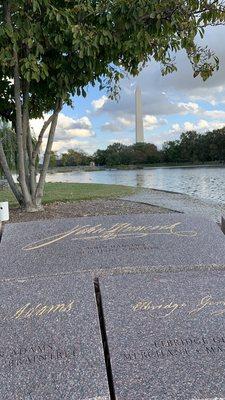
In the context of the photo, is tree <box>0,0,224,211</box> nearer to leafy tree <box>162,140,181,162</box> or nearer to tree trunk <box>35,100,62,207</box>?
tree trunk <box>35,100,62,207</box>

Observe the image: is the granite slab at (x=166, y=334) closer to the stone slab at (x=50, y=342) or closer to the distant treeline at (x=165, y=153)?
the stone slab at (x=50, y=342)

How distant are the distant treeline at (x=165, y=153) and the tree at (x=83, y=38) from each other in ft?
295

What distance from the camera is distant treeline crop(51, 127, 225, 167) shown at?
4043 inches

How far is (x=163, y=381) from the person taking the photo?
2586 millimetres

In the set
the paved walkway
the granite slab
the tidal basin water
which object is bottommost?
the tidal basin water

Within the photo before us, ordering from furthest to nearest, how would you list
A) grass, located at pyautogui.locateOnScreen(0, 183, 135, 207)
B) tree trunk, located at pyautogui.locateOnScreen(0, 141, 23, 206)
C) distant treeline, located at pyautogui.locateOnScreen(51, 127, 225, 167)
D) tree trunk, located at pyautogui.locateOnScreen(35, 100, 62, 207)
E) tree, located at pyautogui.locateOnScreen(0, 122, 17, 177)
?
1. distant treeline, located at pyautogui.locateOnScreen(51, 127, 225, 167)
2. tree, located at pyautogui.locateOnScreen(0, 122, 17, 177)
3. grass, located at pyautogui.locateOnScreen(0, 183, 135, 207)
4. tree trunk, located at pyautogui.locateOnScreen(35, 100, 62, 207)
5. tree trunk, located at pyautogui.locateOnScreen(0, 141, 23, 206)
